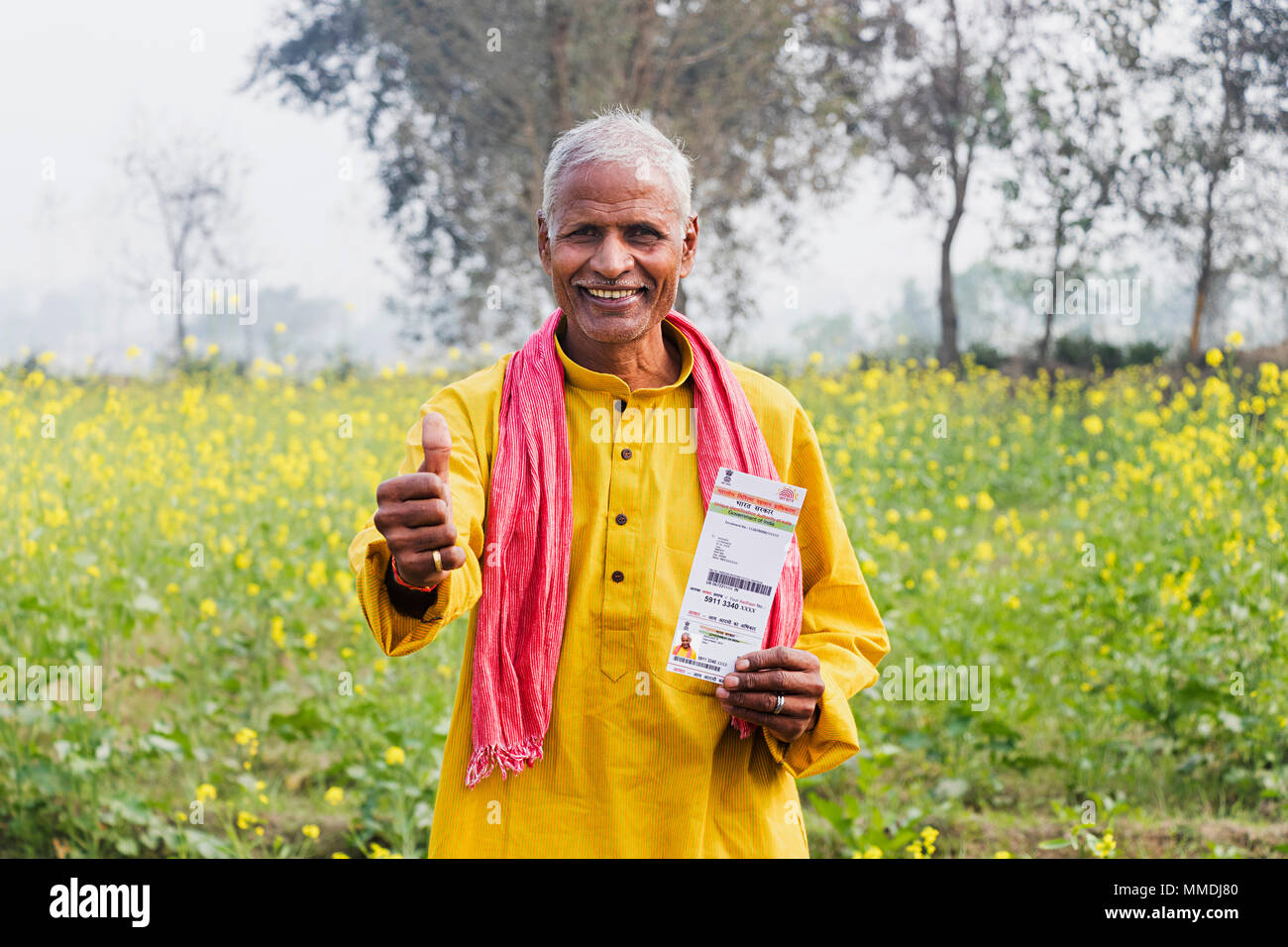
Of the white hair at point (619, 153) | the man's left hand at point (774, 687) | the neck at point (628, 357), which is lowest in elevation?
the man's left hand at point (774, 687)

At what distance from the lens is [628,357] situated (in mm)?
1693

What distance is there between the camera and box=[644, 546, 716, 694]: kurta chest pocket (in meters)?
1.60

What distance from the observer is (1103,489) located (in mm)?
5395

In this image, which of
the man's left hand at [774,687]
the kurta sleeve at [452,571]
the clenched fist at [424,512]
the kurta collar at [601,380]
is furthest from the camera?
the kurta collar at [601,380]

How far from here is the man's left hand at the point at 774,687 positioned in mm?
1521

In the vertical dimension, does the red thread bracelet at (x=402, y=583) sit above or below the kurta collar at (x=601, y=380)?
below

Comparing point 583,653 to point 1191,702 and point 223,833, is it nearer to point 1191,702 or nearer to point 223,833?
point 223,833

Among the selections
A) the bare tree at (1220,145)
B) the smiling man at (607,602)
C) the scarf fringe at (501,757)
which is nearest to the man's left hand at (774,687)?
the smiling man at (607,602)

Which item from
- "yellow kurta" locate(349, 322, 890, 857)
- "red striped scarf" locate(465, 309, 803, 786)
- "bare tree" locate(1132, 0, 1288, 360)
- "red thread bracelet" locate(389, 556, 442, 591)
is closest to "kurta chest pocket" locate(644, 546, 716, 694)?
"yellow kurta" locate(349, 322, 890, 857)

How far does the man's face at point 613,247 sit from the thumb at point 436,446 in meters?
0.36

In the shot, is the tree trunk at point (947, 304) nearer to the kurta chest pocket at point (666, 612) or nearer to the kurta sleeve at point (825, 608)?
the kurta sleeve at point (825, 608)

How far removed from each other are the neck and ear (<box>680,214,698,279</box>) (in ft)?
0.32

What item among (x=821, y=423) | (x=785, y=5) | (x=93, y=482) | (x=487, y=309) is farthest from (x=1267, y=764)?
(x=487, y=309)
